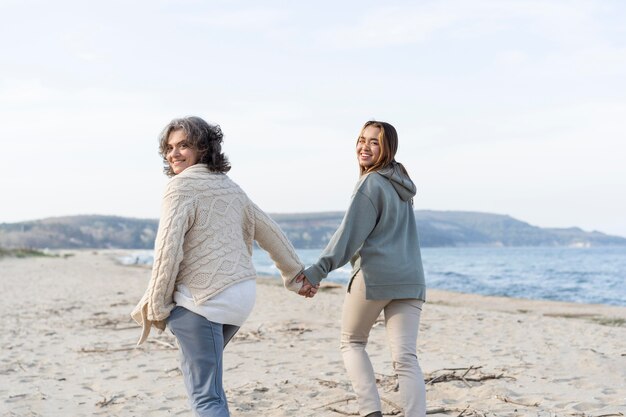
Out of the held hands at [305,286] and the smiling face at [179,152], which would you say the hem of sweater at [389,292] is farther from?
the smiling face at [179,152]

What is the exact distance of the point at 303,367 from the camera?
6805 millimetres

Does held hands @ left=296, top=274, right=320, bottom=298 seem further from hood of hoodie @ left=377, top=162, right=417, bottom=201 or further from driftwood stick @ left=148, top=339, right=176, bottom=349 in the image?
driftwood stick @ left=148, top=339, right=176, bottom=349

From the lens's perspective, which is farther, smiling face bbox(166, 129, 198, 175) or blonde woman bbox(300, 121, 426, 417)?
blonde woman bbox(300, 121, 426, 417)

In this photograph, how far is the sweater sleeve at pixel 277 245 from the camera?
3.57m

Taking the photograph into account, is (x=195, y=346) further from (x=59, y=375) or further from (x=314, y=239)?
(x=314, y=239)

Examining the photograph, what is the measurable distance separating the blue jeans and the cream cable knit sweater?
88 millimetres

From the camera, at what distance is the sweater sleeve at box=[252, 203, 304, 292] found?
3569mm

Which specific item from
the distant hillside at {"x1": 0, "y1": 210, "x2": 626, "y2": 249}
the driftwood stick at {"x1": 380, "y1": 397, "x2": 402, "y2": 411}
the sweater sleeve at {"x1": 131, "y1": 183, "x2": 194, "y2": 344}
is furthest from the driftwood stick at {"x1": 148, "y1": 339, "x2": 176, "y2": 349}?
the distant hillside at {"x1": 0, "y1": 210, "x2": 626, "y2": 249}

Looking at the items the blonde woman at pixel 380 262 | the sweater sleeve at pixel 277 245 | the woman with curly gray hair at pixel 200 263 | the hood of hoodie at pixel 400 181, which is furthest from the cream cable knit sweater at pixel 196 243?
the hood of hoodie at pixel 400 181

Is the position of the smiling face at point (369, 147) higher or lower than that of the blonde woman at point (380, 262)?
higher

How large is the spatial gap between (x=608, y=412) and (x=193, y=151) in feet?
11.3

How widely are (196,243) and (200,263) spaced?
0.32ft

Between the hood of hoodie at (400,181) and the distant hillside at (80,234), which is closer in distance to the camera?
the hood of hoodie at (400,181)

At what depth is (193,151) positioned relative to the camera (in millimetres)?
3336
